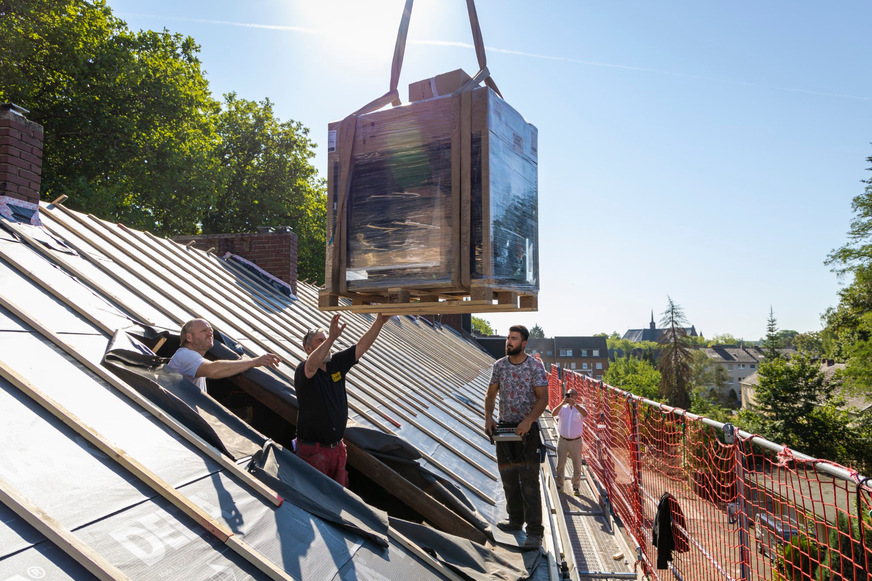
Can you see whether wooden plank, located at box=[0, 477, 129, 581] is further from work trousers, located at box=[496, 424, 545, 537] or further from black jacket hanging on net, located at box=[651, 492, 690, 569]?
black jacket hanging on net, located at box=[651, 492, 690, 569]

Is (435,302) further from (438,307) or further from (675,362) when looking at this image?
(675,362)

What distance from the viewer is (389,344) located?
12.2 meters

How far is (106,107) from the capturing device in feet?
65.3

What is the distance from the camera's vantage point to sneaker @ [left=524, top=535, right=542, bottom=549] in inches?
162

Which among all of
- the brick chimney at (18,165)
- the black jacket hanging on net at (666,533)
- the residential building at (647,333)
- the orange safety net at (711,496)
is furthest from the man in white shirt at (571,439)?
the residential building at (647,333)

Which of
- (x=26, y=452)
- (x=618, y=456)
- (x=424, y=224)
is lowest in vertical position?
(x=618, y=456)

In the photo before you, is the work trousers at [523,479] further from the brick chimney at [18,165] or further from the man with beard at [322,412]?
the brick chimney at [18,165]

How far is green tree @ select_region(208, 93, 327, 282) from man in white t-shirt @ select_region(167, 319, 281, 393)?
2748 cm

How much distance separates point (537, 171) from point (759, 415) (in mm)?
39196

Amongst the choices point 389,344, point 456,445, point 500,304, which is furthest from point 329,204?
point 389,344

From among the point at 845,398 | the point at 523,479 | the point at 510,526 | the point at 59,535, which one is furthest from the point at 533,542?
the point at 845,398

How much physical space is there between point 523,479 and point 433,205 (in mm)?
2449

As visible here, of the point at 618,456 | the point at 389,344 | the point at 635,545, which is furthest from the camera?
the point at 389,344

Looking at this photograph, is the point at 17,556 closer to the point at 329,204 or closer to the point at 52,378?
the point at 52,378
